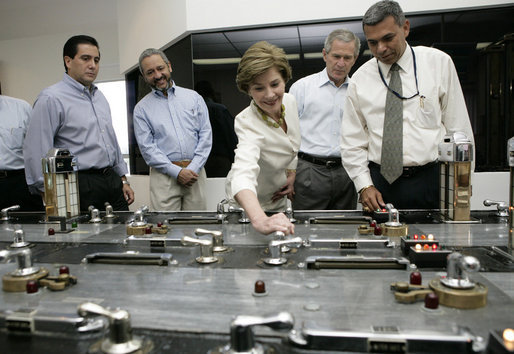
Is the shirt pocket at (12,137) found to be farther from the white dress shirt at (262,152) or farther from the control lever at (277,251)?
the control lever at (277,251)

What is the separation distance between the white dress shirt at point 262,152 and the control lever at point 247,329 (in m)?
0.95

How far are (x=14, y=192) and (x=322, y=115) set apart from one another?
258cm

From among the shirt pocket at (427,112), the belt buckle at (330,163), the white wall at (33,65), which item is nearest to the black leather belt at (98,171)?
the belt buckle at (330,163)

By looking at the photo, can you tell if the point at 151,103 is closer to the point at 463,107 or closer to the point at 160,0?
the point at 160,0

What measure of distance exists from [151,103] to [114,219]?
144 cm

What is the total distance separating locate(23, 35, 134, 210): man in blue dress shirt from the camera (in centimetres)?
264

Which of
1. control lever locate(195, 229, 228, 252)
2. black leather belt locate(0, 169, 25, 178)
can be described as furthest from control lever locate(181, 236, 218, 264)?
black leather belt locate(0, 169, 25, 178)

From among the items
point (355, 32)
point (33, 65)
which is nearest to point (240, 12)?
point (355, 32)

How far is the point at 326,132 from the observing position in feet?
9.98

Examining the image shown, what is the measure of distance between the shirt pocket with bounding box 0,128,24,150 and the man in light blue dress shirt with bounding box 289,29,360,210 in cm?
236

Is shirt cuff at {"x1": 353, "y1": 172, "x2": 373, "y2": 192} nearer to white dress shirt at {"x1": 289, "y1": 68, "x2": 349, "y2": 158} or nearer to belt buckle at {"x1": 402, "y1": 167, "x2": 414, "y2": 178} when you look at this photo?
belt buckle at {"x1": 402, "y1": 167, "x2": 414, "y2": 178}

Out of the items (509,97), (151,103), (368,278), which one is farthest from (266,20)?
(368,278)

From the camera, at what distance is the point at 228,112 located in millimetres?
4312

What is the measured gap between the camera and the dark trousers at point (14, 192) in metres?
3.38
